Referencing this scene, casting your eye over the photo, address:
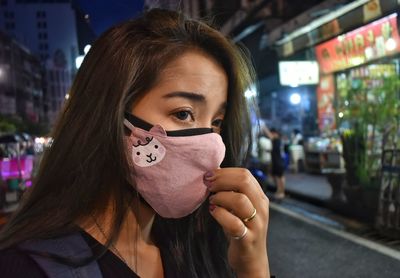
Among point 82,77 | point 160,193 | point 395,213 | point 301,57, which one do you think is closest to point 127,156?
point 160,193

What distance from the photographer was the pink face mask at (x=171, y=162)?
1296mm

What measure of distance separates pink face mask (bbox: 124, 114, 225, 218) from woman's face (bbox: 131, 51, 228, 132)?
29 mm

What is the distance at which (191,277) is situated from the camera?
4.89ft

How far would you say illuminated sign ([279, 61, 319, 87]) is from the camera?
12492 mm

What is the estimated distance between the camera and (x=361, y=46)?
11.4 meters

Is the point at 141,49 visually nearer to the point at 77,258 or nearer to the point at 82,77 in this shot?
the point at 82,77

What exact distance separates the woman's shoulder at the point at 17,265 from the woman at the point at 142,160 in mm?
24

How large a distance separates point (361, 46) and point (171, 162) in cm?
1143

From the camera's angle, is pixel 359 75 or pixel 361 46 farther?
pixel 359 75

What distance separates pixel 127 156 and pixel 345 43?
40.0 feet

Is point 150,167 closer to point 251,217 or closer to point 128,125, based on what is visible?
point 128,125

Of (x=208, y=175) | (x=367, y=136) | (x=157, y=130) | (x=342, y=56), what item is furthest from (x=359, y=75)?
(x=157, y=130)

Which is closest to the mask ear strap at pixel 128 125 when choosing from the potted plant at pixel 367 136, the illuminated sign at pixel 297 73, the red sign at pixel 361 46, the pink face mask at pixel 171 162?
the pink face mask at pixel 171 162

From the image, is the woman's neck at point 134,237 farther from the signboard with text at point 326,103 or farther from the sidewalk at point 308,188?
the signboard with text at point 326,103
